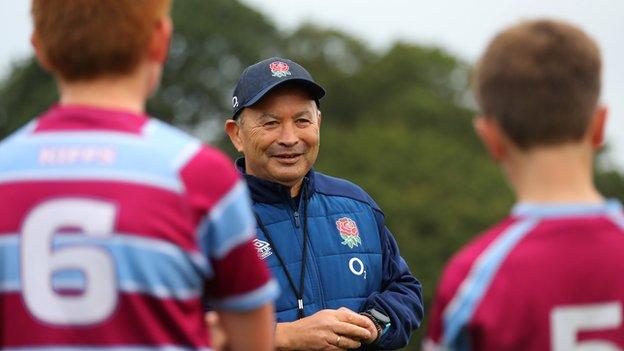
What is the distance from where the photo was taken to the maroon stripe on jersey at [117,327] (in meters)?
4.28

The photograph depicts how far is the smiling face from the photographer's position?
7.34m

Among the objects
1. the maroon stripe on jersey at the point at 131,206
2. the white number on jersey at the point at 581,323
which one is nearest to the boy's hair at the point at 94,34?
the maroon stripe on jersey at the point at 131,206

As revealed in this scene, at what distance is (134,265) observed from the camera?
429cm

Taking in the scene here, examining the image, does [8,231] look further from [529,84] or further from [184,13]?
[184,13]

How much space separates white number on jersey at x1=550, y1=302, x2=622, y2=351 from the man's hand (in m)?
2.50

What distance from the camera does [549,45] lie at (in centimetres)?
447

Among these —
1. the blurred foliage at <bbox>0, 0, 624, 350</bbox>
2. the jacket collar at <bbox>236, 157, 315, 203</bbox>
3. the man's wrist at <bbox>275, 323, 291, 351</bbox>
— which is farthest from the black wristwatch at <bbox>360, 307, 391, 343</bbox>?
the blurred foliage at <bbox>0, 0, 624, 350</bbox>

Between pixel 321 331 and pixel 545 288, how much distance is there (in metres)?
2.51

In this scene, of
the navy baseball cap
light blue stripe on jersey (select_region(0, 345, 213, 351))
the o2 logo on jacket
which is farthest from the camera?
the navy baseball cap

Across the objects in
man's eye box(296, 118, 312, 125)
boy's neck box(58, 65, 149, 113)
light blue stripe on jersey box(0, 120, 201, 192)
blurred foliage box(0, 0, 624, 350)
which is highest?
blurred foliage box(0, 0, 624, 350)

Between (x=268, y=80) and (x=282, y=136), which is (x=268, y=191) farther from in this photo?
(x=268, y=80)

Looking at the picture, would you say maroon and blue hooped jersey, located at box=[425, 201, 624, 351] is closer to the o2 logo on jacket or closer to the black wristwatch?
the black wristwatch

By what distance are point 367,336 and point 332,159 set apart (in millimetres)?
60476

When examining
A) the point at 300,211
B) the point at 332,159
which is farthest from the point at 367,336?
the point at 332,159
